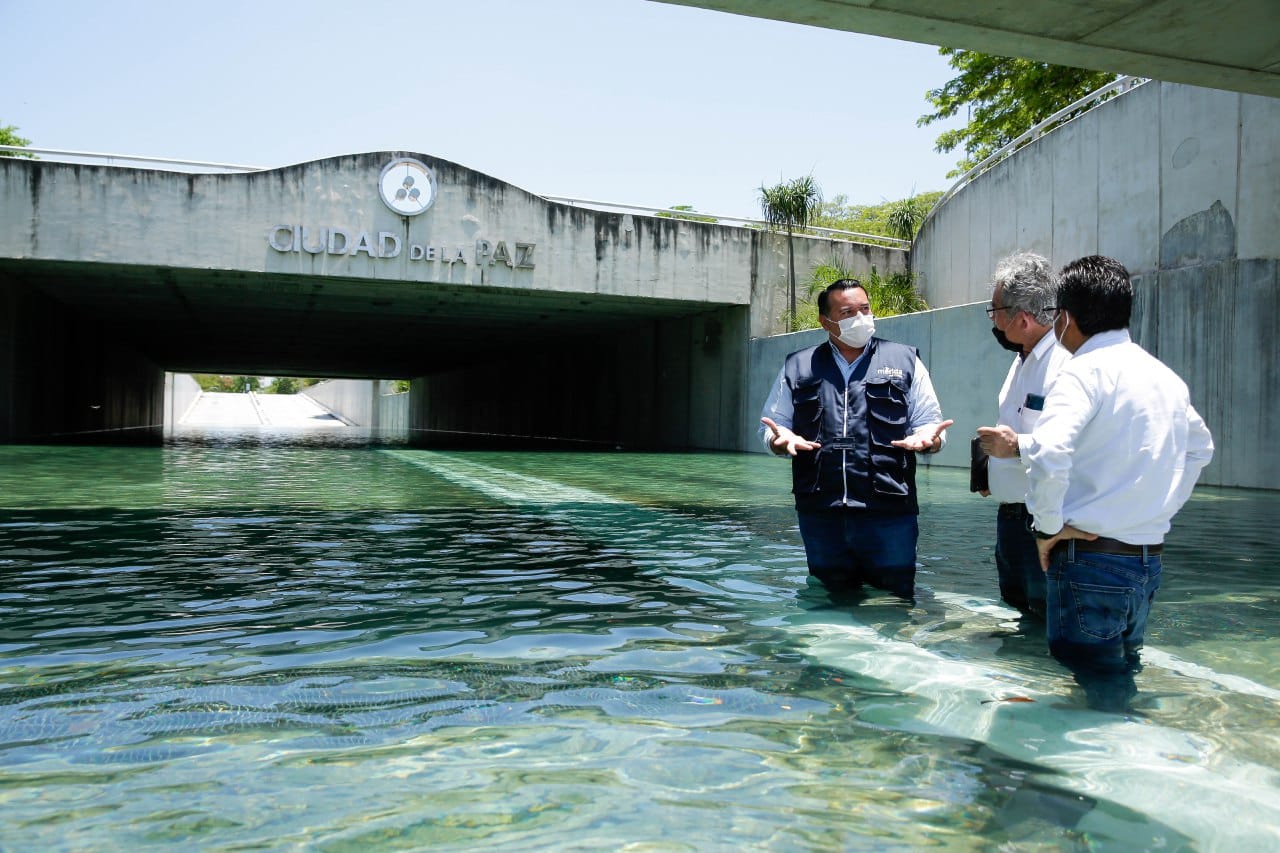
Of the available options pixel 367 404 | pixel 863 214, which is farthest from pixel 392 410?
pixel 863 214

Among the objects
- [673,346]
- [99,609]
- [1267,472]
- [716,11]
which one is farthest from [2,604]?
[673,346]

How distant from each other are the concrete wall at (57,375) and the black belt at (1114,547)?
79.8 feet

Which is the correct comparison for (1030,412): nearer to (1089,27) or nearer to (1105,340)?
(1105,340)

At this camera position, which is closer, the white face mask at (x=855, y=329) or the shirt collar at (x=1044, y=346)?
the shirt collar at (x=1044, y=346)

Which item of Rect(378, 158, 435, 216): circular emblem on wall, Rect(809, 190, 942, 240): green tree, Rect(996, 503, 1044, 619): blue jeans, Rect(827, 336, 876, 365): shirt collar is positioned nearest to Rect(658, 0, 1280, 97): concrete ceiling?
Rect(827, 336, 876, 365): shirt collar

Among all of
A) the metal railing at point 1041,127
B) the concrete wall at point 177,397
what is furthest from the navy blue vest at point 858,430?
the concrete wall at point 177,397

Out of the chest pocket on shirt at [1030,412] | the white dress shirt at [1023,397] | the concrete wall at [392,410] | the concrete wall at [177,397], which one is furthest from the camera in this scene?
the concrete wall at [392,410]

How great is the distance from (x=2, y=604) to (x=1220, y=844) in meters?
4.96

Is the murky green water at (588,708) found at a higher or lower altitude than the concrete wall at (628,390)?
lower

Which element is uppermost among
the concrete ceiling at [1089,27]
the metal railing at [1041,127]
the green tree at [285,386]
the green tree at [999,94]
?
the green tree at [999,94]

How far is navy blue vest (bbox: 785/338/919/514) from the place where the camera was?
4.30 m

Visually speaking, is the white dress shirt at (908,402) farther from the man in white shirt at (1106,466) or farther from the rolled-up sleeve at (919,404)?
the man in white shirt at (1106,466)

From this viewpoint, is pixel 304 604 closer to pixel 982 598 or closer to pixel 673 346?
pixel 982 598

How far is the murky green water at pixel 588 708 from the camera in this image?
7.72ft
